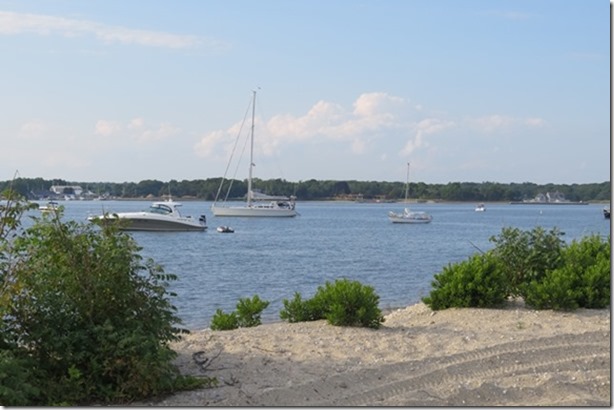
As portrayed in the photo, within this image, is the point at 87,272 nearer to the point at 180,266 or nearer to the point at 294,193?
the point at 180,266

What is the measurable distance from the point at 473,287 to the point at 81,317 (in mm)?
5497

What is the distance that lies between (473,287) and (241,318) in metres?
2.81

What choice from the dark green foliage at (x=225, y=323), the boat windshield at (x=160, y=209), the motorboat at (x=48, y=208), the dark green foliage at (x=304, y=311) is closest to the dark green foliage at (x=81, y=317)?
the motorboat at (x=48, y=208)

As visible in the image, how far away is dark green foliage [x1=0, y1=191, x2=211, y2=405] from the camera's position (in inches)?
264

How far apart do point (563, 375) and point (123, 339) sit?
11.8ft

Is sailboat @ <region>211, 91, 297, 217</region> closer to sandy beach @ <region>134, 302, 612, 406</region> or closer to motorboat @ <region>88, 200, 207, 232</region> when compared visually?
motorboat @ <region>88, 200, 207, 232</region>

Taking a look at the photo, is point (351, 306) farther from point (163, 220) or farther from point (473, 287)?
point (163, 220)

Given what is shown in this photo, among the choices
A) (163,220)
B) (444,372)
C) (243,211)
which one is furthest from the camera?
(243,211)

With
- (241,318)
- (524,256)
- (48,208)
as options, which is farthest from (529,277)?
(48,208)

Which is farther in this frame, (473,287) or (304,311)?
(473,287)

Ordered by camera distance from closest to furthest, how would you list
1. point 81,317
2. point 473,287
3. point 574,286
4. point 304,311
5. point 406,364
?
point 81,317
point 406,364
point 304,311
point 473,287
point 574,286

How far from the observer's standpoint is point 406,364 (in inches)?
305

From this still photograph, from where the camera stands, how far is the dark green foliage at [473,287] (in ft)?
36.3

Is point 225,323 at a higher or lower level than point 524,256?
lower
